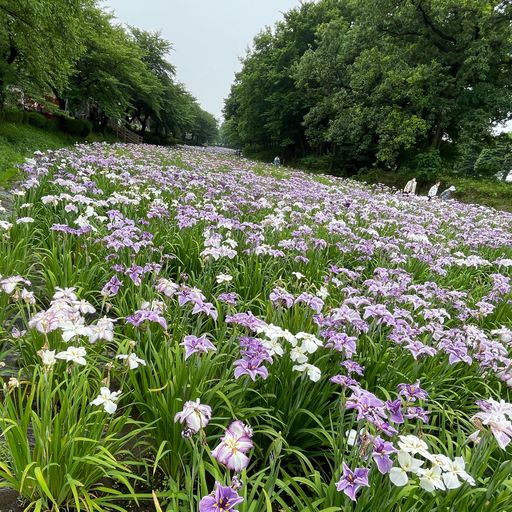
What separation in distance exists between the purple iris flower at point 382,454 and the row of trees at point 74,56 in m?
12.9

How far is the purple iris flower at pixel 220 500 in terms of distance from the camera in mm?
1111

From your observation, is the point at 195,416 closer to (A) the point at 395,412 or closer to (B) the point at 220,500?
(B) the point at 220,500

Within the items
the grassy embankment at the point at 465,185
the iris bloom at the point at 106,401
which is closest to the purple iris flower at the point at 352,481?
the iris bloom at the point at 106,401

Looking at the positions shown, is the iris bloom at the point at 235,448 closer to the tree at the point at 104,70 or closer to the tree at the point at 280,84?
the tree at the point at 104,70

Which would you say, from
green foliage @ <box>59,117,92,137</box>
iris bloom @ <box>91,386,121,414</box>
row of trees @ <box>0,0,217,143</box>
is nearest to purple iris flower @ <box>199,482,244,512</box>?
iris bloom @ <box>91,386,121,414</box>

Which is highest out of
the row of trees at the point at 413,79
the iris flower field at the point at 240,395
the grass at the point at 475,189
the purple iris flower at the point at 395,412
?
the row of trees at the point at 413,79

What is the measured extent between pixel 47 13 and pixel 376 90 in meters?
17.8

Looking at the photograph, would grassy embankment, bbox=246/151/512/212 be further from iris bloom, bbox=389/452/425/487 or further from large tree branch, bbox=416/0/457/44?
iris bloom, bbox=389/452/425/487

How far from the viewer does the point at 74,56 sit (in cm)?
1543

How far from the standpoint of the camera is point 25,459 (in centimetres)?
171

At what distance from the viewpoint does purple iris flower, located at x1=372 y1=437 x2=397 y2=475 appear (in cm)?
134

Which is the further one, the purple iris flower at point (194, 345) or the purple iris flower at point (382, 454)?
the purple iris flower at point (194, 345)

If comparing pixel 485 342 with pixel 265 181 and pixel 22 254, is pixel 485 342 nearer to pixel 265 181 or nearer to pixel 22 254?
pixel 22 254

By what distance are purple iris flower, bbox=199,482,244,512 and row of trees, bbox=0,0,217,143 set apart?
42.0ft
